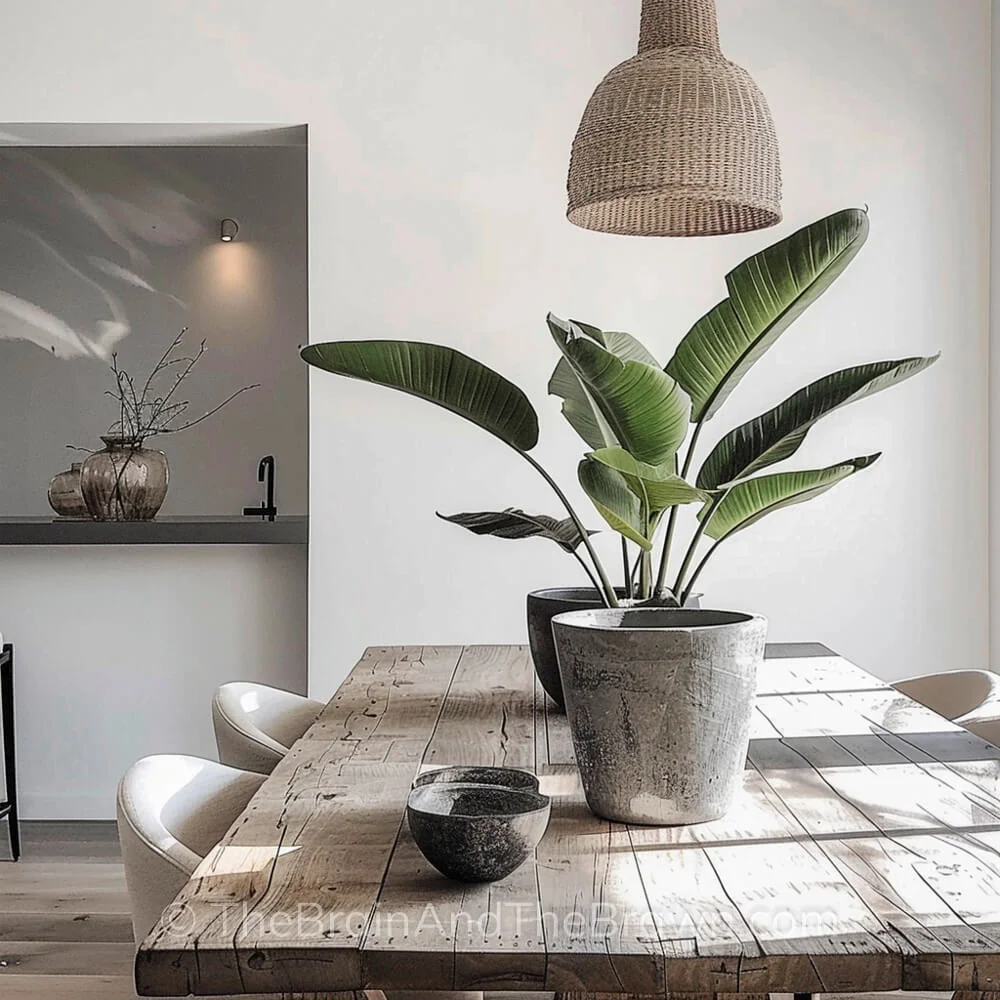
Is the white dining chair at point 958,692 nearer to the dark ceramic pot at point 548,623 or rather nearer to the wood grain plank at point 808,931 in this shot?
the dark ceramic pot at point 548,623

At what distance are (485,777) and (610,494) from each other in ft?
1.32

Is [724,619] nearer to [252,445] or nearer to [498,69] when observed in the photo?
[498,69]

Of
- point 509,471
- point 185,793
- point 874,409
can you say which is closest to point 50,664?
point 509,471

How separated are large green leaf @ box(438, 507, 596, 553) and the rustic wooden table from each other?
0.31 m

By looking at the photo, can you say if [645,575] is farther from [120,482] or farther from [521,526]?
[120,482]

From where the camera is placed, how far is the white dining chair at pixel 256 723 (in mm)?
2252

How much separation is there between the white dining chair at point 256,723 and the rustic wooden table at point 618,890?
45 centimetres

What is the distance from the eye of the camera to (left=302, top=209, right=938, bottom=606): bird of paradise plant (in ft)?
4.82

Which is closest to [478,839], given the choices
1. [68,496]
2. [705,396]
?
[705,396]

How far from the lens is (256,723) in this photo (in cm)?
252

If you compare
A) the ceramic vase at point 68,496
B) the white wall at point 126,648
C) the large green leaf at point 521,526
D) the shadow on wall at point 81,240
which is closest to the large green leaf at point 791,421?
the large green leaf at point 521,526

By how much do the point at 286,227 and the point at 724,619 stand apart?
5.07m

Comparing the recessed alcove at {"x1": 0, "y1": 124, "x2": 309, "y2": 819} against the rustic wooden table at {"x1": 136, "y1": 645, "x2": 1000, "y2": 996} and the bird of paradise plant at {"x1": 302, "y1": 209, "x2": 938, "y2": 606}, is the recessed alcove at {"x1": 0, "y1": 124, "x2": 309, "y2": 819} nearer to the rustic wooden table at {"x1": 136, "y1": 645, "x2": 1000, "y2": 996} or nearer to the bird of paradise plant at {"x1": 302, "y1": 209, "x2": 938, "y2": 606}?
the bird of paradise plant at {"x1": 302, "y1": 209, "x2": 938, "y2": 606}

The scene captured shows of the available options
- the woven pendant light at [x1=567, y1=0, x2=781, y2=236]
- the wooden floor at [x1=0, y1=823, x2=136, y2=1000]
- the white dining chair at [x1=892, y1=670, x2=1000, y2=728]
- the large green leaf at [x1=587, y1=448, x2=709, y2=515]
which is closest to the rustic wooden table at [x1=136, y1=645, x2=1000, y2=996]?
the large green leaf at [x1=587, y1=448, x2=709, y2=515]
